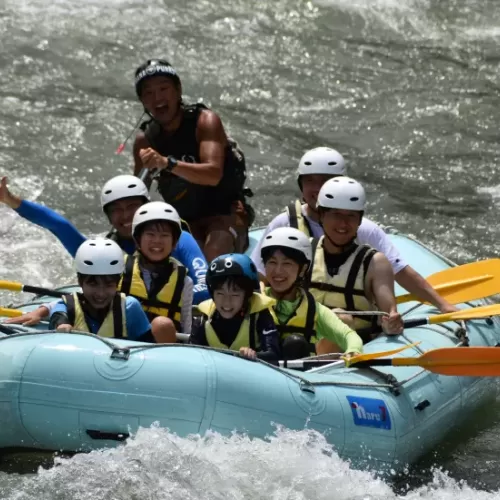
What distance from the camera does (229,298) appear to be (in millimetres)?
6031

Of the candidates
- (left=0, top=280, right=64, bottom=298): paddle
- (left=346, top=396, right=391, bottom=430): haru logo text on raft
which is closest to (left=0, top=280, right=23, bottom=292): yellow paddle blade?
(left=0, top=280, right=64, bottom=298): paddle

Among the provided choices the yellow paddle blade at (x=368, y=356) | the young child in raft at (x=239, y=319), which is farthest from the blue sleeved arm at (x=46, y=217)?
the yellow paddle blade at (x=368, y=356)

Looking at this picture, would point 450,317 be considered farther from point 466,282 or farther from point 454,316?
point 466,282

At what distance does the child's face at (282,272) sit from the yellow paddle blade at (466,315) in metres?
0.89

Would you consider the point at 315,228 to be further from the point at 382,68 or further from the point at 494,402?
the point at 382,68

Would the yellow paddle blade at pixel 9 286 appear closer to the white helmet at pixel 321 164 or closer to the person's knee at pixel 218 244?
the person's knee at pixel 218 244

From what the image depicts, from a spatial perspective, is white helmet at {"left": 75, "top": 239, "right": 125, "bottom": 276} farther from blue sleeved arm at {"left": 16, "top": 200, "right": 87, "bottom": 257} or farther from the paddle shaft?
blue sleeved arm at {"left": 16, "top": 200, "right": 87, "bottom": 257}

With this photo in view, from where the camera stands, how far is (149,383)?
554 cm

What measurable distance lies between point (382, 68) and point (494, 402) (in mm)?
6637

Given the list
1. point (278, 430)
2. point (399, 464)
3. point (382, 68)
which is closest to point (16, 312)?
point (278, 430)

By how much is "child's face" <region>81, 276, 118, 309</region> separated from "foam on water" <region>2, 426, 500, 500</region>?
83 centimetres

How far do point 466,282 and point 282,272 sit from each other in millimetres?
1648

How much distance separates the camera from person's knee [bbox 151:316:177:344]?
20.3 ft

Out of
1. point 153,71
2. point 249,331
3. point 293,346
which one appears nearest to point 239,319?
point 249,331
